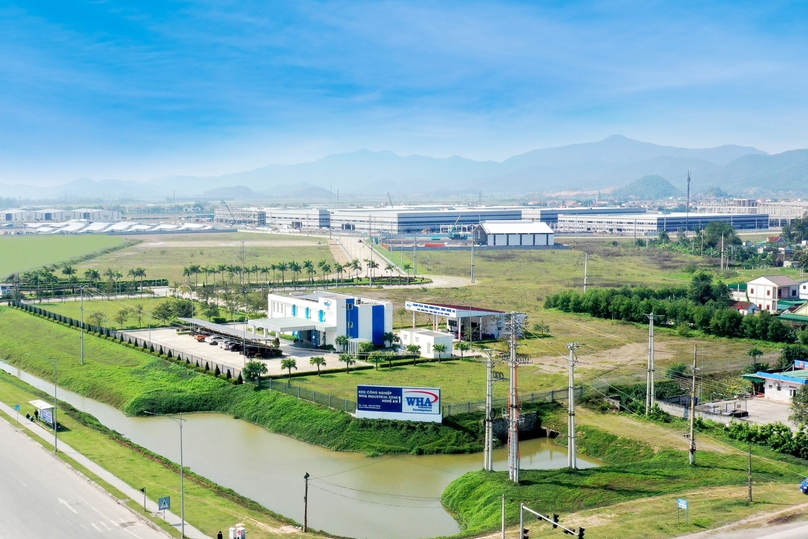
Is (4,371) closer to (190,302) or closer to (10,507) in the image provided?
(190,302)

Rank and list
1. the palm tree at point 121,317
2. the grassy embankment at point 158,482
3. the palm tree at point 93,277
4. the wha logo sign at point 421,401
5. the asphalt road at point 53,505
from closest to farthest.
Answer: the asphalt road at point 53,505, the grassy embankment at point 158,482, the wha logo sign at point 421,401, the palm tree at point 121,317, the palm tree at point 93,277

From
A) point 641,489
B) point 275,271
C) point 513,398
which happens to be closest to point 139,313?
point 275,271

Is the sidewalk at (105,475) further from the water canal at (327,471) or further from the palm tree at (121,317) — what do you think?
the palm tree at (121,317)

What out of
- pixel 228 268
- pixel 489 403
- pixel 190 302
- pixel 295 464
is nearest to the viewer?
pixel 489 403

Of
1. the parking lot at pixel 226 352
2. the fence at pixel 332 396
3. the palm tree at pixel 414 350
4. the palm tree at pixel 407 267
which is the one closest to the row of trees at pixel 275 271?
the palm tree at pixel 407 267

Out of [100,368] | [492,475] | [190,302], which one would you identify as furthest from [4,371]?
[492,475]

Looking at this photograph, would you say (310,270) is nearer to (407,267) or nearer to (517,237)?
(407,267)
